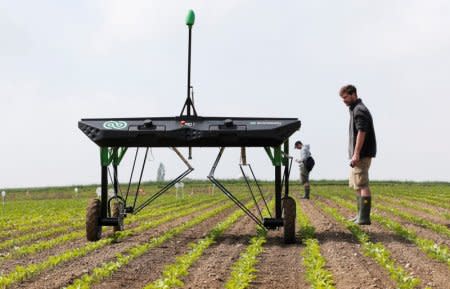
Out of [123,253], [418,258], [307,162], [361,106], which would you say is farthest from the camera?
[307,162]

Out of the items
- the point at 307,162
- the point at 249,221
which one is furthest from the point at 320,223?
the point at 307,162

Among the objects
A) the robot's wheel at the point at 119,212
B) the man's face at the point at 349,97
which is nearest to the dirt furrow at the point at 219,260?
the robot's wheel at the point at 119,212

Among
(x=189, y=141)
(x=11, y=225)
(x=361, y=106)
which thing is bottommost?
(x=11, y=225)

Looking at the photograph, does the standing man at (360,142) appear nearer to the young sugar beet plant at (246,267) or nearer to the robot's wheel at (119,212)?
the young sugar beet plant at (246,267)

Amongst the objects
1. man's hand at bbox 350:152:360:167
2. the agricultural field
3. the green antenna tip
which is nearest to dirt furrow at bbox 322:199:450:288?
the agricultural field

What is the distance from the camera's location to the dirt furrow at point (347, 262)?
6.29 meters

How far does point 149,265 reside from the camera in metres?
7.61

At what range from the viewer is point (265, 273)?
699 cm

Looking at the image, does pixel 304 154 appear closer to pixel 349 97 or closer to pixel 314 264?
pixel 349 97

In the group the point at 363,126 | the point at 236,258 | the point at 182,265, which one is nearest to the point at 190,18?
the point at 363,126

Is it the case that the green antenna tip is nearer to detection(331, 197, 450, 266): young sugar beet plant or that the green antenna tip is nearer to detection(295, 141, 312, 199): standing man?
detection(331, 197, 450, 266): young sugar beet plant

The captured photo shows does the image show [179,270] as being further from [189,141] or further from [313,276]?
[189,141]

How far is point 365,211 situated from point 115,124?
14.7 ft

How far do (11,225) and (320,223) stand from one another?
778cm
